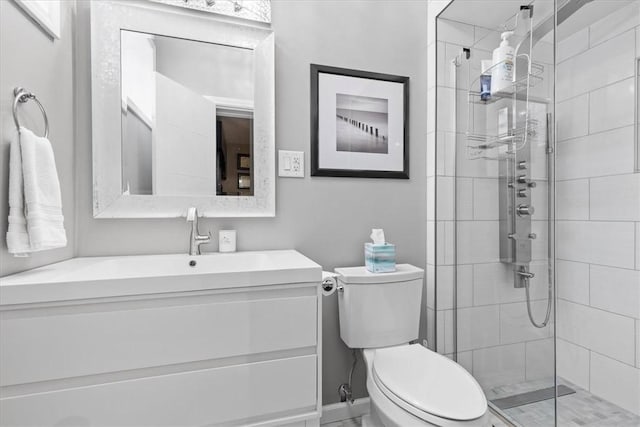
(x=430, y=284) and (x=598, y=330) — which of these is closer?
(x=598, y=330)

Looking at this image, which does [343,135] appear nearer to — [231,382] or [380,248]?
[380,248]

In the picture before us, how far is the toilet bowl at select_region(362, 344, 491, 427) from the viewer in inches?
37.4

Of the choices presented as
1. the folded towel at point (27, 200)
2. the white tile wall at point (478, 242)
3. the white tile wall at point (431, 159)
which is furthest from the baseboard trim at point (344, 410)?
the folded towel at point (27, 200)

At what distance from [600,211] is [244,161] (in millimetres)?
1753

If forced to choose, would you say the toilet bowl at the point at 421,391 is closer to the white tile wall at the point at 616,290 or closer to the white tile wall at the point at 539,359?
the white tile wall at the point at 539,359

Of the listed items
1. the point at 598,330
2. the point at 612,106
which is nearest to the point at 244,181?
the point at 612,106

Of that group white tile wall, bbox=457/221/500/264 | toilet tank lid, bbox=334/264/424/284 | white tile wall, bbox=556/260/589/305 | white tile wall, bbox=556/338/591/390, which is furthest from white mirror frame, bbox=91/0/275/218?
white tile wall, bbox=556/338/591/390

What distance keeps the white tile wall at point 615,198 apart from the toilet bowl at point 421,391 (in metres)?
1.12

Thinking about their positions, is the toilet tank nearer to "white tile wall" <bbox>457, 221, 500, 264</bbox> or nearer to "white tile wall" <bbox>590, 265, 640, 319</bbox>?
"white tile wall" <bbox>457, 221, 500, 264</bbox>

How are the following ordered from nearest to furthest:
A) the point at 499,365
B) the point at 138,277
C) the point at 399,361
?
the point at 138,277 → the point at 399,361 → the point at 499,365

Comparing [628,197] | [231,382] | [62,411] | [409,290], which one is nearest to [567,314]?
[628,197]

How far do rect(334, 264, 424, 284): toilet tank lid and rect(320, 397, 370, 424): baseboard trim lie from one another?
0.67m

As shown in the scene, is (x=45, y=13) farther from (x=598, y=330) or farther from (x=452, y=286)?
(x=598, y=330)

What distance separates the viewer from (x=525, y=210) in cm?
147
